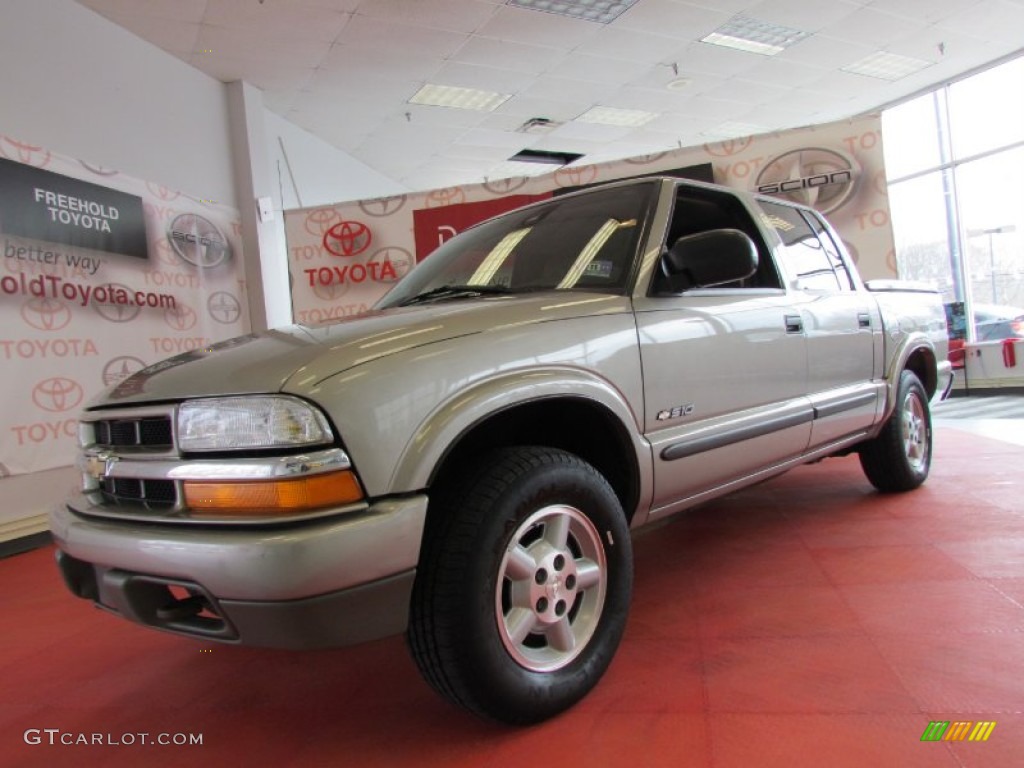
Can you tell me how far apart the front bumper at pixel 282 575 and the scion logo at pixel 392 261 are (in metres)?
5.49

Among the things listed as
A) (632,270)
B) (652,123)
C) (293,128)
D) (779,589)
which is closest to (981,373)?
(652,123)

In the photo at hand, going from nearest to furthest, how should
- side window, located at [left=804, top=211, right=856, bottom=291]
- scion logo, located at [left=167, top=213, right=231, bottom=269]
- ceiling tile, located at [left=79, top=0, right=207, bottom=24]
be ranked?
side window, located at [left=804, top=211, right=856, bottom=291], ceiling tile, located at [left=79, top=0, right=207, bottom=24], scion logo, located at [left=167, top=213, right=231, bottom=269]

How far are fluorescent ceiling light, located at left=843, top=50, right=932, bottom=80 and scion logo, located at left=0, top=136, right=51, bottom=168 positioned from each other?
9493mm

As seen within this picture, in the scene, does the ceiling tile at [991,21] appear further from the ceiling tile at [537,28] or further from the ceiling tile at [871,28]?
the ceiling tile at [537,28]

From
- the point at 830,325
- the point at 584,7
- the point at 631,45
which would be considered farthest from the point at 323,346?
the point at 631,45

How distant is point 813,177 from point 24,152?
20.9 feet

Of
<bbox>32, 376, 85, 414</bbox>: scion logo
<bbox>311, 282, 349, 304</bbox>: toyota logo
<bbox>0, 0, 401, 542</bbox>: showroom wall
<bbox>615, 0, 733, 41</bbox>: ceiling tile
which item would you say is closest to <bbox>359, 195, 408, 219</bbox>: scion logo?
<bbox>311, 282, 349, 304</bbox>: toyota logo

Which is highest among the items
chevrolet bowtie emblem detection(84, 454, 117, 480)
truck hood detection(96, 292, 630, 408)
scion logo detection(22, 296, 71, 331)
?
scion logo detection(22, 296, 71, 331)

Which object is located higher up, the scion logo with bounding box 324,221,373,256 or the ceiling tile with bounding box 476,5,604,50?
the ceiling tile with bounding box 476,5,604,50

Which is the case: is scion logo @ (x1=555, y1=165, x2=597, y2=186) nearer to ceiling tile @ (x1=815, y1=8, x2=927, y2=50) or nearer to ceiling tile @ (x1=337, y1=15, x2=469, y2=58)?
ceiling tile @ (x1=337, y1=15, x2=469, y2=58)

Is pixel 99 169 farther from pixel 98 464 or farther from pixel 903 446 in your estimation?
pixel 903 446

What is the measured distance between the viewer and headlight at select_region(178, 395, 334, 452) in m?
1.33

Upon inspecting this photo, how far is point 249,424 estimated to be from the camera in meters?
1.36

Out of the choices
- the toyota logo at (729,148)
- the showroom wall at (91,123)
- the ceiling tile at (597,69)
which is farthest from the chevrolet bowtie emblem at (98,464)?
the ceiling tile at (597,69)
